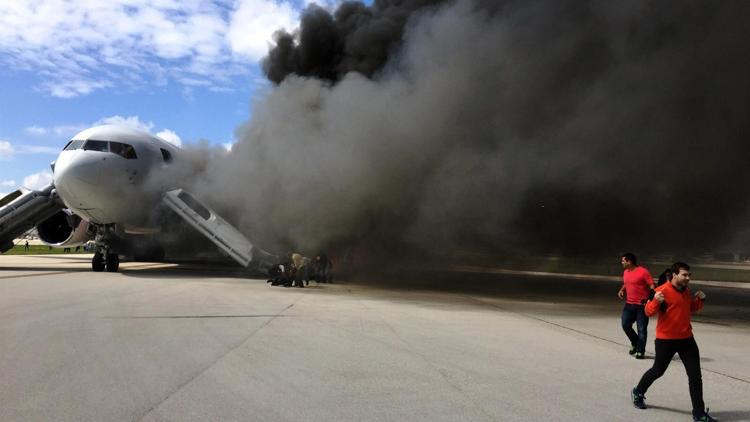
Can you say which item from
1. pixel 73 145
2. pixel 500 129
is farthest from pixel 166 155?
pixel 500 129

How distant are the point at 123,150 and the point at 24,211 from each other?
6171mm

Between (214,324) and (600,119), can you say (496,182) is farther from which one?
(214,324)

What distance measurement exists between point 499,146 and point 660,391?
1113cm

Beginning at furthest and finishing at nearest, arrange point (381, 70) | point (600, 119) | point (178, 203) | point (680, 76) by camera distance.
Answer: point (178, 203) → point (381, 70) → point (600, 119) → point (680, 76)

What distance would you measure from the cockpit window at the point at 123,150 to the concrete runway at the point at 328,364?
25.2ft

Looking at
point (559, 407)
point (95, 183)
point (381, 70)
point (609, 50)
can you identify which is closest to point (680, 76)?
point (609, 50)

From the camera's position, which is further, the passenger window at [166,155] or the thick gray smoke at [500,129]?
the passenger window at [166,155]

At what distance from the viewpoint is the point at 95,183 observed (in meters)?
18.2

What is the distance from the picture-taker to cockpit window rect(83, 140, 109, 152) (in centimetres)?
1865

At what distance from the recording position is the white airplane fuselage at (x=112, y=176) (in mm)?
18250

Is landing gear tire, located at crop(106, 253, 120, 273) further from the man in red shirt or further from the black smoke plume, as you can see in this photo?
the man in red shirt

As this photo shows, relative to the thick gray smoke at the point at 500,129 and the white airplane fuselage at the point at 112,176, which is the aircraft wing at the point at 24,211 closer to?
the white airplane fuselage at the point at 112,176

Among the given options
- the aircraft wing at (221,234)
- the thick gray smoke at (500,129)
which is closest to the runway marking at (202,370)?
the thick gray smoke at (500,129)

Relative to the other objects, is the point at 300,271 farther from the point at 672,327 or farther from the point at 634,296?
the point at 672,327
